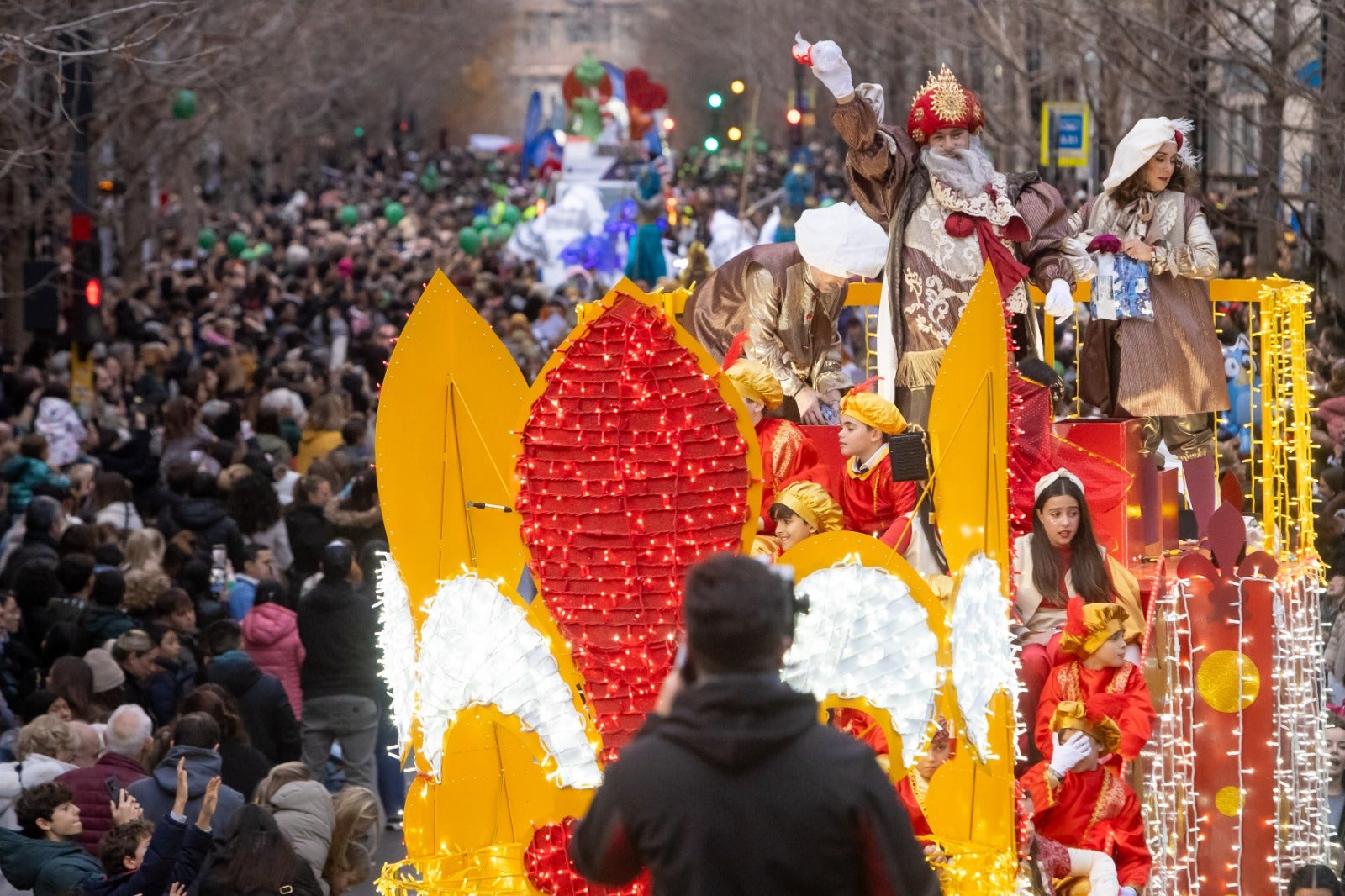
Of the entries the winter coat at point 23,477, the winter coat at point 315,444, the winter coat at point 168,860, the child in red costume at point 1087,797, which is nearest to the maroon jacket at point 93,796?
the winter coat at point 168,860

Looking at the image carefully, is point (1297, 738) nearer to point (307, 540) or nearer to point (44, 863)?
point (44, 863)

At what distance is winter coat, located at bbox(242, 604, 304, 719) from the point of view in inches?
409

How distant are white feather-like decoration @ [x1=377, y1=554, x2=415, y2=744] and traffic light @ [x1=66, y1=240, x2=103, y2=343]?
1319 centimetres

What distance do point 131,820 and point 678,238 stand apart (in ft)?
87.3

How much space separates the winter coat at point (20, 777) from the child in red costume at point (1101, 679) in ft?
11.8

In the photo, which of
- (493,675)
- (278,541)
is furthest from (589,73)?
(493,675)

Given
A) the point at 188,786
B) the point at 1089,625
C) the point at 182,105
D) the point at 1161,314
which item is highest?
the point at 182,105

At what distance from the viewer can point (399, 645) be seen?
235 inches

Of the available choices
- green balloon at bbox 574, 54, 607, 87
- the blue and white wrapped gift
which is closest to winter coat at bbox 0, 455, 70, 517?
the blue and white wrapped gift

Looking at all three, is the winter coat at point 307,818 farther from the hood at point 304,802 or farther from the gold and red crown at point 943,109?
the gold and red crown at point 943,109

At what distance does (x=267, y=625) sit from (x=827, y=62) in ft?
15.6

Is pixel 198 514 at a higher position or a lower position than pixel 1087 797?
higher

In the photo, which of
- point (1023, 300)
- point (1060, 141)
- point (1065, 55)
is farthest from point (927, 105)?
point (1065, 55)

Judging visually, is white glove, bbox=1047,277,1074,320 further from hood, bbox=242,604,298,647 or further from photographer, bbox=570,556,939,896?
hood, bbox=242,604,298,647
